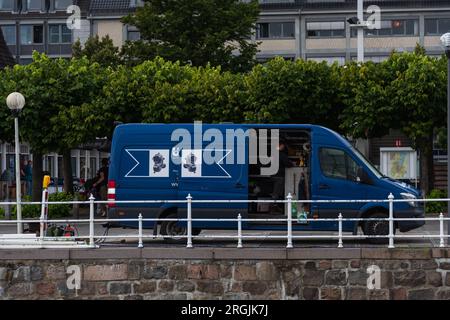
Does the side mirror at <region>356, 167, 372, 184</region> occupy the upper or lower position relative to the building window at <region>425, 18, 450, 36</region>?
lower

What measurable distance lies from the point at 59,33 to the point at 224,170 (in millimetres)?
53413

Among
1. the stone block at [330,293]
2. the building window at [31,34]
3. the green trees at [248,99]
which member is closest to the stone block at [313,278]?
the stone block at [330,293]

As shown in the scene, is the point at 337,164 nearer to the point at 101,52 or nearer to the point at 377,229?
the point at 377,229

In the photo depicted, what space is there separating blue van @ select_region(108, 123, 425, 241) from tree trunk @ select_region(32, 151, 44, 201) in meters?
15.2

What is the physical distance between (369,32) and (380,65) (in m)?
29.0

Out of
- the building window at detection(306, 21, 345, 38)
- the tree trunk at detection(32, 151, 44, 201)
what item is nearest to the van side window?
the tree trunk at detection(32, 151, 44, 201)

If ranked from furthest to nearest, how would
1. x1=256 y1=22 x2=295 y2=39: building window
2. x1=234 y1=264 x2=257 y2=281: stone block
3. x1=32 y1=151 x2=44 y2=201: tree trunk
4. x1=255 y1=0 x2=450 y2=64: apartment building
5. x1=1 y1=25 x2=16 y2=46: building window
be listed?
x1=1 y1=25 x2=16 y2=46: building window → x1=256 y1=22 x2=295 y2=39: building window → x1=255 y1=0 x2=450 y2=64: apartment building → x1=32 y1=151 x2=44 y2=201: tree trunk → x1=234 y1=264 x2=257 y2=281: stone block

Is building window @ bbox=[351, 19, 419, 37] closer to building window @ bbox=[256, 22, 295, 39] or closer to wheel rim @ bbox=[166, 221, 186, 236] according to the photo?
building window @ bbox=[256, 22, 295, 39]

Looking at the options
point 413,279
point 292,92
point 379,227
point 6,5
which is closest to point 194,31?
point 292,92

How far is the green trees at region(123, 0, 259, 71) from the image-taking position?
48.6m

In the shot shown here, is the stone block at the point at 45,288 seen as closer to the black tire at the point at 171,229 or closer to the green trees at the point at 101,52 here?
the black tire at the point at 171,229

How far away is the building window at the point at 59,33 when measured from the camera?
2798 inches

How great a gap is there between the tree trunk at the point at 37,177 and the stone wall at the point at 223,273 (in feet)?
57.9
